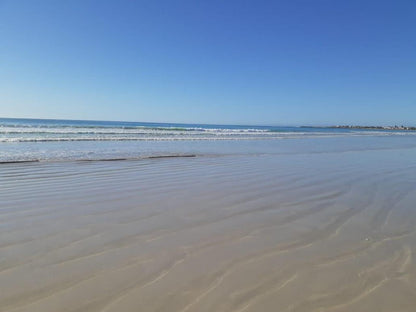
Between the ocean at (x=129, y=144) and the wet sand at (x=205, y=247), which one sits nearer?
the wet sand at (x=205, y=247)

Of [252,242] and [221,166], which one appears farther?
[221,166]

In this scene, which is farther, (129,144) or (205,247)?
(129,144)

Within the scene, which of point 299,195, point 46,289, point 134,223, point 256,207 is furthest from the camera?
point 299,195

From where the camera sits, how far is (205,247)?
9.91 ft

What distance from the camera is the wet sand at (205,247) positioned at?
2158 mm

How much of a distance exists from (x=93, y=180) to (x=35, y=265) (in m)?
4.02

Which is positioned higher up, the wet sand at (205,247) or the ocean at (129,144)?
the ocean at (129,144)

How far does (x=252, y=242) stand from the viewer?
10.4 feet

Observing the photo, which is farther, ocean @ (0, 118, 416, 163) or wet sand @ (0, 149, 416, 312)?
ocean @ (0, 118, 416, 163)

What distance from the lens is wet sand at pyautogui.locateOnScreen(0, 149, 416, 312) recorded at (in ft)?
7.08

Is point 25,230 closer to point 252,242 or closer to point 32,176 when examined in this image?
point 252,242

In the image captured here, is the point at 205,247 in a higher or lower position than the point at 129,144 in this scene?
lower

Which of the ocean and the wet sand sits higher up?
the ocean

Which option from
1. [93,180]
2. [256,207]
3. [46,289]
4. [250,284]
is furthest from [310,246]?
[93,180]
